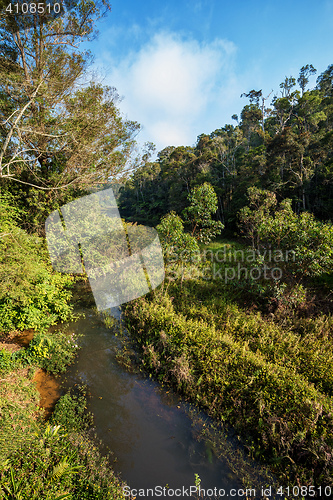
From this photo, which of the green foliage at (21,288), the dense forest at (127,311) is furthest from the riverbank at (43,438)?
the green foliage at (21,288)

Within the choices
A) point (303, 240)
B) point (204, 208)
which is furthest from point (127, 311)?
point (303, 240)

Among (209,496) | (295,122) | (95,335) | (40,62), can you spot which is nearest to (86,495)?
(209,496)

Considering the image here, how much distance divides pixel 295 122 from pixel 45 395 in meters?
31.0

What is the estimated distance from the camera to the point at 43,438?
3570mm

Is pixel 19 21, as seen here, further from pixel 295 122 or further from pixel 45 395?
pixel 295 122

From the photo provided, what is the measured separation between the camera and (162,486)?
3648mm

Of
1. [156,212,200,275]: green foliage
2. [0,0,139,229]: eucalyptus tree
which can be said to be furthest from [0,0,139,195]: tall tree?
[156,212,200,275]: green foliage

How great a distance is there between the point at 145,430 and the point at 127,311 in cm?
499

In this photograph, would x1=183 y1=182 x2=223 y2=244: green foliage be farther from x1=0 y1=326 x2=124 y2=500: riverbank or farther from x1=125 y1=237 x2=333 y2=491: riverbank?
Result: x1=0 y1=326 x2=124 y2=500: riverbank

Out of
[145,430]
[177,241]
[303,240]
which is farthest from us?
[177,241]

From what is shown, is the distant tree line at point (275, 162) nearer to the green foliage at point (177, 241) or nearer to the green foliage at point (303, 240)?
the green foliage at point (177, 241)

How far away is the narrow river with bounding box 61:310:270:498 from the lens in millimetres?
3768

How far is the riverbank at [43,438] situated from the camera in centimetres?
294

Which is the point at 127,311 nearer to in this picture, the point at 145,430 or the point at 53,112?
the point at 145,430
